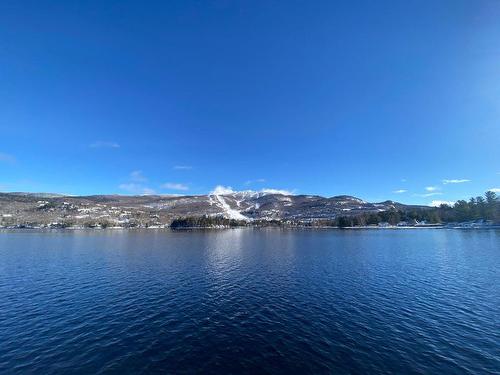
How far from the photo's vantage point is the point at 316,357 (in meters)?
23.5

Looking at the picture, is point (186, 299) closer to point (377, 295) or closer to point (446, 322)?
point (377, 295)

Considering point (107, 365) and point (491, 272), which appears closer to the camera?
point (107, 365)

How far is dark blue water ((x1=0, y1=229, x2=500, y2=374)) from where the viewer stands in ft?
74.5

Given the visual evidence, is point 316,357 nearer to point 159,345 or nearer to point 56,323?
point 159,345

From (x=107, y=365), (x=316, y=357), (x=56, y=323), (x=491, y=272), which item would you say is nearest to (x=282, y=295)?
(x=316, y=357)

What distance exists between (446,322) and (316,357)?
19986 millimetres

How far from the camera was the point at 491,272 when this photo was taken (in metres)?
57.1

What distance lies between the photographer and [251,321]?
3241cm

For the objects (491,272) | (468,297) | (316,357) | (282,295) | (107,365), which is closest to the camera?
(107,365)

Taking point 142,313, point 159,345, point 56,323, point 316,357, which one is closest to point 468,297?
point 316,357

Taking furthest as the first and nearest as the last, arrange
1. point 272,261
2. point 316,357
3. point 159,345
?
point 272,261 → point 159,345 → point 316,357

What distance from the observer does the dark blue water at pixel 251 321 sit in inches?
894

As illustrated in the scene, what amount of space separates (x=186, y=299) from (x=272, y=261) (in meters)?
41.6

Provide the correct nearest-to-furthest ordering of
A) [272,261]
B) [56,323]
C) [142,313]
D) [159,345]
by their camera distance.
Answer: [159,345] → [56,323] → [142,313] → [272,261]
